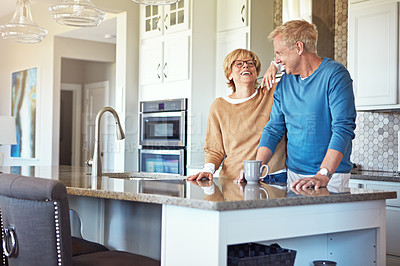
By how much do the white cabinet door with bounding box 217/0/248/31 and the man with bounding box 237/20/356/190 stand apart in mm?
2382

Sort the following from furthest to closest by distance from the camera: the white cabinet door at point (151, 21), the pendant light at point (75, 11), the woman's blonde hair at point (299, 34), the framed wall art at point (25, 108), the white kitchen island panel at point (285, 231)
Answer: the framed wall art at point (25, 108) < the white cabinet door at point (151, 21) < the pendant light at point (75, 11) < the woman's blonde hair at point (299, 34) < the white kitchen island panel at point (285, 231)

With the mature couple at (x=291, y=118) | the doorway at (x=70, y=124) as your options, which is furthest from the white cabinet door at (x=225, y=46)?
the doorway at (x=70, y=124)

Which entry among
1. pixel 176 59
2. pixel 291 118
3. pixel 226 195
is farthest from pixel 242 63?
pixel 176 59

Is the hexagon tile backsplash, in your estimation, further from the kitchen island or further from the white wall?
the white wall

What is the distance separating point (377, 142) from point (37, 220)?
3171 mm

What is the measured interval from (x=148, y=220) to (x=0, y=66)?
7.80 meters

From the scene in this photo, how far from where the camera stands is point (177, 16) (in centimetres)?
514

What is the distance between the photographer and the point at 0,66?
9195 millimetres

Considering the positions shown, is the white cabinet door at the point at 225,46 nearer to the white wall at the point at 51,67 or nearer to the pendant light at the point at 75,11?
the white wall at the point at 51,67

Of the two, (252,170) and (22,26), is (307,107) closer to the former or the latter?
(252,170)

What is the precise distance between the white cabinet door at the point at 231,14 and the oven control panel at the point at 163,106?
809mm

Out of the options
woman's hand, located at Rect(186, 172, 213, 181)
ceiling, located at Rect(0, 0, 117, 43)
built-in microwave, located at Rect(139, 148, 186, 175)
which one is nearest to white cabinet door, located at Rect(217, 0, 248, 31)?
built-in microwave, located at Rect(139, 148, 186, 175)

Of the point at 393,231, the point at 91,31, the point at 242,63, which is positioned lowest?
the point at 393,231

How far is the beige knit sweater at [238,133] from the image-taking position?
2.55 metres
